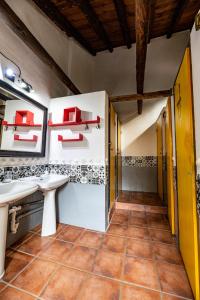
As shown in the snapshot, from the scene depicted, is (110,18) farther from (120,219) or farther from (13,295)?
(13,295)

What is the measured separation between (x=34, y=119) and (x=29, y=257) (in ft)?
5.39

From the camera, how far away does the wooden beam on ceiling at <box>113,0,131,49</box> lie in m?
2.49

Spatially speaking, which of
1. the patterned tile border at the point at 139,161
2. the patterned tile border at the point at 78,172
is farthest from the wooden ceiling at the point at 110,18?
the patterned tile border at the point at 139,161

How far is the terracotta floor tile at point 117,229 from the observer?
1.84 meters

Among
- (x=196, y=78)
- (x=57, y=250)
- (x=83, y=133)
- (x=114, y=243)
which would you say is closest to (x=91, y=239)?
(x=114, y=243)

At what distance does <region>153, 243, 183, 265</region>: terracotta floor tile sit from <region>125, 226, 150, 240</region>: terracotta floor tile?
0.19m

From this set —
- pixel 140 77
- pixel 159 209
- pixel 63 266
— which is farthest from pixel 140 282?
pixel 140 77

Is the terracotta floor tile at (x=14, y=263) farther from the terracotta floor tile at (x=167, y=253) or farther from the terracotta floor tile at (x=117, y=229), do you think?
the terracotta floor tile at (x=167, y=253)

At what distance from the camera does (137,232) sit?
1.87 metres

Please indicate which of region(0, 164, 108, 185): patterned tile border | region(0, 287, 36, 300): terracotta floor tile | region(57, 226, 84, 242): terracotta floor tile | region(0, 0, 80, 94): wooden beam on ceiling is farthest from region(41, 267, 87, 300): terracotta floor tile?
region(0, 0, 80, 94): wooden beam on ceiling

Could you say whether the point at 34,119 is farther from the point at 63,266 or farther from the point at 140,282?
the point at 140,282

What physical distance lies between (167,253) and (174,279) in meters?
0.33

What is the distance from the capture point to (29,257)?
1.38 metres

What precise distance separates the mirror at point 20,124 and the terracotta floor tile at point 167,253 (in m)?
1.90
